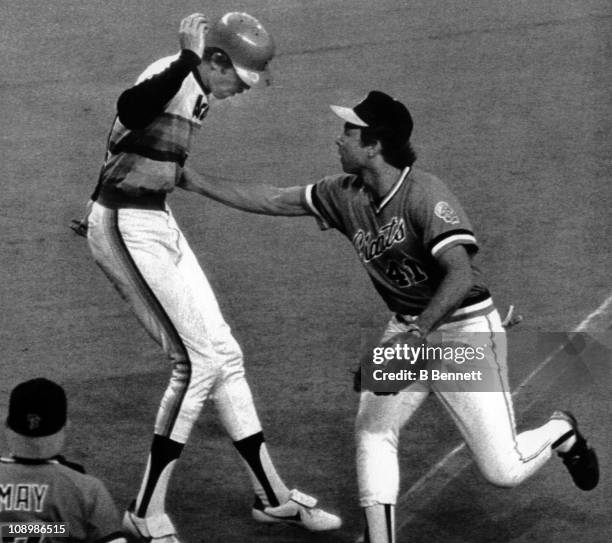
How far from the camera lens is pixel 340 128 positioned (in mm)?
12812

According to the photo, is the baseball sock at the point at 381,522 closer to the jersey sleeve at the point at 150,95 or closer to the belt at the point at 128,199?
the belt at the point at 128,199

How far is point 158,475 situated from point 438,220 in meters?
1.84

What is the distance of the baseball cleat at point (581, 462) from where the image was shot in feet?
26.0

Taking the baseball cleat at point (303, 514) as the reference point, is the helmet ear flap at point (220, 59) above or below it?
above

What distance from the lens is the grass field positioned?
835 cm

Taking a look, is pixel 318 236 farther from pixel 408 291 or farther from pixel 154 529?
pixel 154 529

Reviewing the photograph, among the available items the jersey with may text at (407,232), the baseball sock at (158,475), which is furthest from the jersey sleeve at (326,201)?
the baseball sock at (158,475)

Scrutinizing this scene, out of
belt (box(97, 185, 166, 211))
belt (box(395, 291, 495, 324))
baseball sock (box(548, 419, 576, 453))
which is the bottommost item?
baseball sock (box(548, 419, 576, 453))

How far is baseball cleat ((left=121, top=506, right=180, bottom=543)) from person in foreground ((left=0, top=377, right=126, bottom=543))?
1.71 m

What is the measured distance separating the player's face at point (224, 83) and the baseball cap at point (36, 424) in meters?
2.34

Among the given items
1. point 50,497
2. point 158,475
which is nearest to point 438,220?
point 158,475

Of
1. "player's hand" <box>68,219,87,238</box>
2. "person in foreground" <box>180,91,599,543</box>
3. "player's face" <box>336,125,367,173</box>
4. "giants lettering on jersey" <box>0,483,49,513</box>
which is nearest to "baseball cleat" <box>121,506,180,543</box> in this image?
"person in foreground" <box>180,91,599,543</box>

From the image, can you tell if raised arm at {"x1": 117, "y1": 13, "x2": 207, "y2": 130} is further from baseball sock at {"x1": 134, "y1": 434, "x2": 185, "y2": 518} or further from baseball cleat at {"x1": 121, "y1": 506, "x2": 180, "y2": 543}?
baseball cleat at {"x1": 121, "y1": 506, "x2": 180, "y2": 543}

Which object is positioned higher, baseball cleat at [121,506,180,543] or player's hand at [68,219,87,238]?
player's hand at [68,219,87,238]
